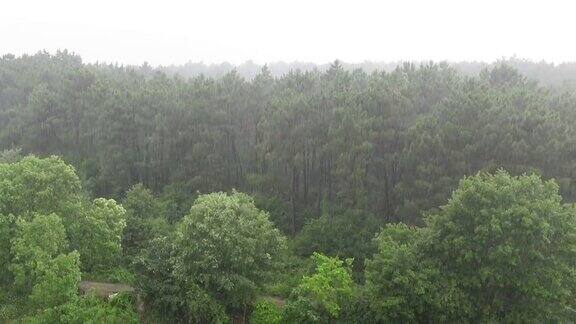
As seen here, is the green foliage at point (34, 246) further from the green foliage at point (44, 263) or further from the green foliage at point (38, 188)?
the green foliage at point (38, 188)

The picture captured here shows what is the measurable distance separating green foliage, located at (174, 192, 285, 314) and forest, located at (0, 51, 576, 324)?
0.44 ft

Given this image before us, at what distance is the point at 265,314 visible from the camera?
3519 cm

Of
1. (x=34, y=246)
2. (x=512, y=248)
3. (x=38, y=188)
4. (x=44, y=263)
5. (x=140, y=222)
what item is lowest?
(x=140, y=222)

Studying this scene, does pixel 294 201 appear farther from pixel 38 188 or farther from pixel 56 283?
pixel 56 283

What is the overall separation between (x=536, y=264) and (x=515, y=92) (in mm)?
24383

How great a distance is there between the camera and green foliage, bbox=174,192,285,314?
34031mm

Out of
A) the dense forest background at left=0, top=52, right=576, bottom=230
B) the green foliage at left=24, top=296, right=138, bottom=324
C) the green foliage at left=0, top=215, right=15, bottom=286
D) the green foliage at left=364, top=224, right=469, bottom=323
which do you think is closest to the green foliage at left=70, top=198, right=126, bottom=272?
the green foliage at left=0, top=215, right=15, bottom=286

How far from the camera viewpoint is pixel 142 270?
3603 cm

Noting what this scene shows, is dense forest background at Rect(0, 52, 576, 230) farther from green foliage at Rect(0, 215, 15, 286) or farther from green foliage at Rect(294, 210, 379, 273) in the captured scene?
green foliage at Rect(0, 215, 15, 286)

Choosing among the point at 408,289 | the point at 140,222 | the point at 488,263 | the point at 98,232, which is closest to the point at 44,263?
the point at 98,232

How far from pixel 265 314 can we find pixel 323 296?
5.00m

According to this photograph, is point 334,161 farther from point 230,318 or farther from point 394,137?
point 230,318

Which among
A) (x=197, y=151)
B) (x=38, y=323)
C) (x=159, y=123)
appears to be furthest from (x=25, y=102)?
(x=38, y=323)

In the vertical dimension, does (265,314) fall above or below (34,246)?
below
